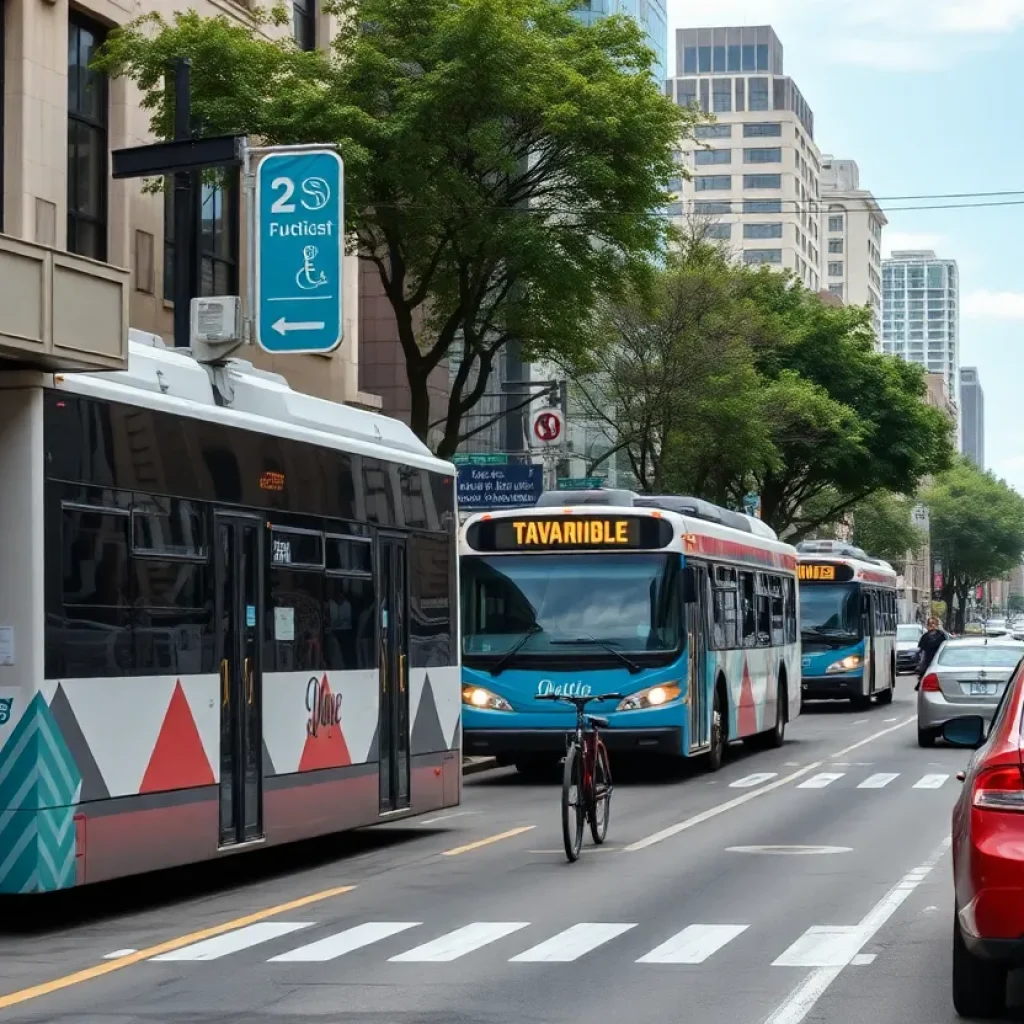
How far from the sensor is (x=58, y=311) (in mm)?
11398

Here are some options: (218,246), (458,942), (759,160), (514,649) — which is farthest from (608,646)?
(759,160)

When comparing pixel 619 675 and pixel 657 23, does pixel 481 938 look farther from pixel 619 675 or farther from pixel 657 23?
pixel 657 23

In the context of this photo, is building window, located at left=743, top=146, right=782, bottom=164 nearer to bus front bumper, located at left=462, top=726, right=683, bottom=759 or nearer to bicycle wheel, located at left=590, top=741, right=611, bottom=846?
bus front bumper, located at left=462, top=726, right=683, bottom=759

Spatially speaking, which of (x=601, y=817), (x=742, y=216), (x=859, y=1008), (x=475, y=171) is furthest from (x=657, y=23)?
(x=859, y=1008)

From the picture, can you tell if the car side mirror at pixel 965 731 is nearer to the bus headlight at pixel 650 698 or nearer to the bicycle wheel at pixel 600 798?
the bicycle wheel at pixel 600 798

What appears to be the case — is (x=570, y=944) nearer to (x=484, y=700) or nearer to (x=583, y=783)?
(x=583, y=783)

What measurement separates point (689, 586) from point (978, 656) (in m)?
8.69

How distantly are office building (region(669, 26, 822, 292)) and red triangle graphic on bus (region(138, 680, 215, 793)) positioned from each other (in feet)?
491

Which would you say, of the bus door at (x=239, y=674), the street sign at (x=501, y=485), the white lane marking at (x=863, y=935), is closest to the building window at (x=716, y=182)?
the street sign at (x=501, y=485)

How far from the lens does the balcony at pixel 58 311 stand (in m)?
11.2

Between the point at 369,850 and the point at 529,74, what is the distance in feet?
40.1

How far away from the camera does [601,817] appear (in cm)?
1659

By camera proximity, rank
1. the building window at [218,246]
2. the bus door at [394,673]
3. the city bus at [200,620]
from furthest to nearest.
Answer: the building window at [218,246], the bus door at [394,673], the city bus at [200,620]

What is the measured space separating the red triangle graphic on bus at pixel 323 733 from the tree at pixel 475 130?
12064 millimetres
